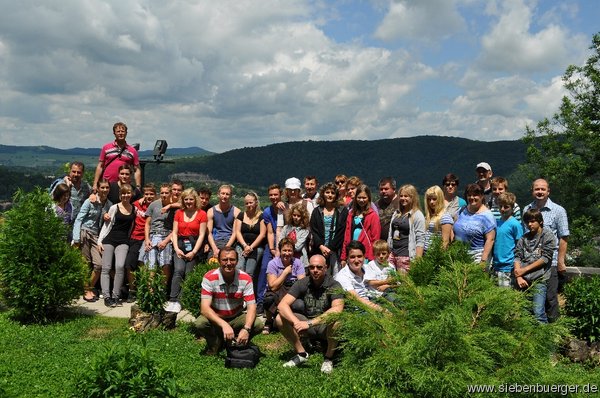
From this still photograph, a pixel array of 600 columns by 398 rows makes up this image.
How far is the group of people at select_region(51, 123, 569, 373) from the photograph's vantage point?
6.13m

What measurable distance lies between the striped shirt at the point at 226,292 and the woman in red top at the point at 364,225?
1542 mm

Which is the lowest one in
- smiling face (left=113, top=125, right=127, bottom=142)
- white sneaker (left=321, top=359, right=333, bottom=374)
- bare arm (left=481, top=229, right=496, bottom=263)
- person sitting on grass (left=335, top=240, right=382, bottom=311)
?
white sneaker (left=321, top=359, right=333, bottom=374)

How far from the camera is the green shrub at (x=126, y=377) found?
12.1 ft

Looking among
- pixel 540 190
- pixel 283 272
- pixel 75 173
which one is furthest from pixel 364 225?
pixel 75 173

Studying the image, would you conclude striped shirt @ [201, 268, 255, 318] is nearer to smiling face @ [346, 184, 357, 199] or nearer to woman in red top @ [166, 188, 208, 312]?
woman in red top @ [166, 188, 208, 312]

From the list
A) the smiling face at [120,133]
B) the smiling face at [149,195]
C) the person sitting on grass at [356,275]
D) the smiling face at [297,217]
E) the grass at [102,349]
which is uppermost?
the smiling face at [120,133]

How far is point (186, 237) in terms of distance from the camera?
809cm

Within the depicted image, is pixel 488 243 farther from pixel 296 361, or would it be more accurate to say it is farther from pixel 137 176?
pixel 137 176

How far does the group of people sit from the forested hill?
12527 cm

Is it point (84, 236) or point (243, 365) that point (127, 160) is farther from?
point (243, 365)

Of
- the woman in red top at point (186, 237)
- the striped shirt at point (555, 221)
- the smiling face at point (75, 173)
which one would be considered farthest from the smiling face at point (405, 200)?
the smiling face at point (75, 173)

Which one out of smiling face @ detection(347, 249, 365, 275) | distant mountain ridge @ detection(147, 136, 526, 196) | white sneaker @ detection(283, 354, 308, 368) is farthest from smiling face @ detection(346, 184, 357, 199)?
distant mountain ridge @ detection(147, 136, 526, 196)

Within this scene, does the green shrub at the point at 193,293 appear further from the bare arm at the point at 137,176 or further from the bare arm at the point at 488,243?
the bare arm at the point at 488,243

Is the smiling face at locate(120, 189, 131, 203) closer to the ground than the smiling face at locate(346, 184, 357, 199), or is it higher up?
closer to the ground
